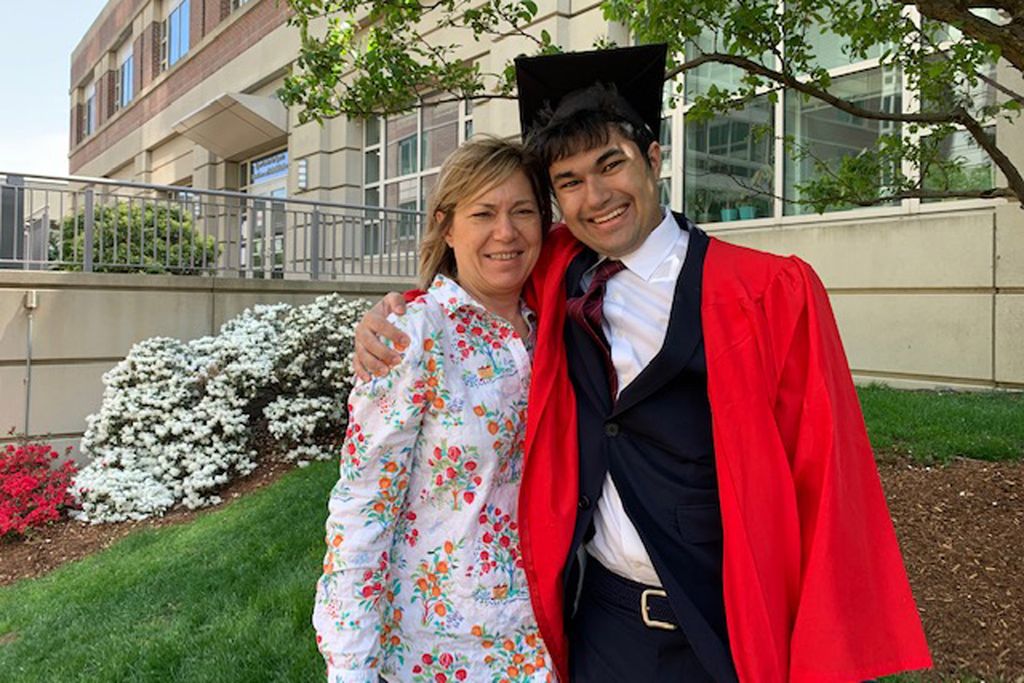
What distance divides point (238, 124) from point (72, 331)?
388 inches

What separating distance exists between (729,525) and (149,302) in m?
7.84

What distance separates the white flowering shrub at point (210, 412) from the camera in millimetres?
6336

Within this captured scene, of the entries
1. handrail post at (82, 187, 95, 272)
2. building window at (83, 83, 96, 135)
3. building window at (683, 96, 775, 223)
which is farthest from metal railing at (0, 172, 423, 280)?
building window at (83, 83, 96, 135)

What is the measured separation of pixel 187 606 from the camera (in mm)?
4062

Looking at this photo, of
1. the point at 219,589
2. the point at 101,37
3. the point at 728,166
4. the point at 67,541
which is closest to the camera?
the point at 219,589

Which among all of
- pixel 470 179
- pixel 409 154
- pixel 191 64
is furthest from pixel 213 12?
pixel 470 179

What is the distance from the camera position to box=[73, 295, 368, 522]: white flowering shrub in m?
6.34

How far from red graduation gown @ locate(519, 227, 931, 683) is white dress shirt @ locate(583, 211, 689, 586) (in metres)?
0.16

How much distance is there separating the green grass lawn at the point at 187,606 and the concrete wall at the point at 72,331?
2.46 m

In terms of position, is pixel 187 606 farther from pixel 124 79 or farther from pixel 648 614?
pixel 124 79

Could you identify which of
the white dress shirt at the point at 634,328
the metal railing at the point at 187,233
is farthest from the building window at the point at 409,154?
the white dress shirt at the point at 634,328

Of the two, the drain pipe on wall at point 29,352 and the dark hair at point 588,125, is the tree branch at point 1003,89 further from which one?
the drain pipe on wall at point 29,352

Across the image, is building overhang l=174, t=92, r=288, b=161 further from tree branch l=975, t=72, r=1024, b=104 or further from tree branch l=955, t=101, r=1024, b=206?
tree branch l=955, t=101, r=1024, b=206

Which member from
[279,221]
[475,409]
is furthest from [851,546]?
[279,221]
